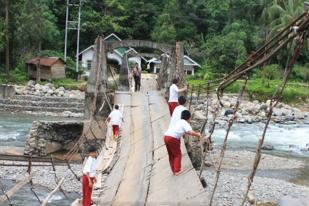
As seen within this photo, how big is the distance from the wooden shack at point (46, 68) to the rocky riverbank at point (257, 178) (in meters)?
23.4

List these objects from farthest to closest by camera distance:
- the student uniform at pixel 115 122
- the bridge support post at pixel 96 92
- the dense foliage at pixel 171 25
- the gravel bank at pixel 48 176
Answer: the dense foliage at pixel 171 25 → the bridge support post at pixel 96 92 → the gravel bank at pixel 48 176 → the student uniform at pixel 115 122

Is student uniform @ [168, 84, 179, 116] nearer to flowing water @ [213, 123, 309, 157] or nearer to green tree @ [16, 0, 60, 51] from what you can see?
flowing water @ [213, 123, 309, 157]

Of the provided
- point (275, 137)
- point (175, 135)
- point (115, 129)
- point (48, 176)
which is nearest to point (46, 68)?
point (275, 137)

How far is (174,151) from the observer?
31.6 ft

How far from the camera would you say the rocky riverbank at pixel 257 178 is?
16.0 metres

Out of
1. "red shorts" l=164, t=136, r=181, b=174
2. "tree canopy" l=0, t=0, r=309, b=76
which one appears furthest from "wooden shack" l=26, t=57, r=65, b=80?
"red shorts" l=164, t=136, r=181, b=174

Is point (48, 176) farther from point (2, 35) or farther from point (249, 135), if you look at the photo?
point (2, 35)

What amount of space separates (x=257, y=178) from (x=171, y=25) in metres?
33.7

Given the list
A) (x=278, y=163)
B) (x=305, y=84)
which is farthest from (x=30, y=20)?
(x=278, y=163)

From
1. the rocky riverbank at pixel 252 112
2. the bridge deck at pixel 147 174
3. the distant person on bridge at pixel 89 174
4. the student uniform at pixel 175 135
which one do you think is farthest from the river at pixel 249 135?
the distant person on bridge at pixel 89 174

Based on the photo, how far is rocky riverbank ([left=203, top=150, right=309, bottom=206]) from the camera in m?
16.0

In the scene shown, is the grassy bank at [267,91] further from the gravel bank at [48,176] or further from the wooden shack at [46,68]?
the gravel bank at [48,176]

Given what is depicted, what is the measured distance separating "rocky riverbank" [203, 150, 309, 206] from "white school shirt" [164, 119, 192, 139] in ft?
18.0

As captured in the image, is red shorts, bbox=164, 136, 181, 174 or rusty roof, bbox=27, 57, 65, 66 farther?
rusty roof, bbox=27, 57, 65, 66
